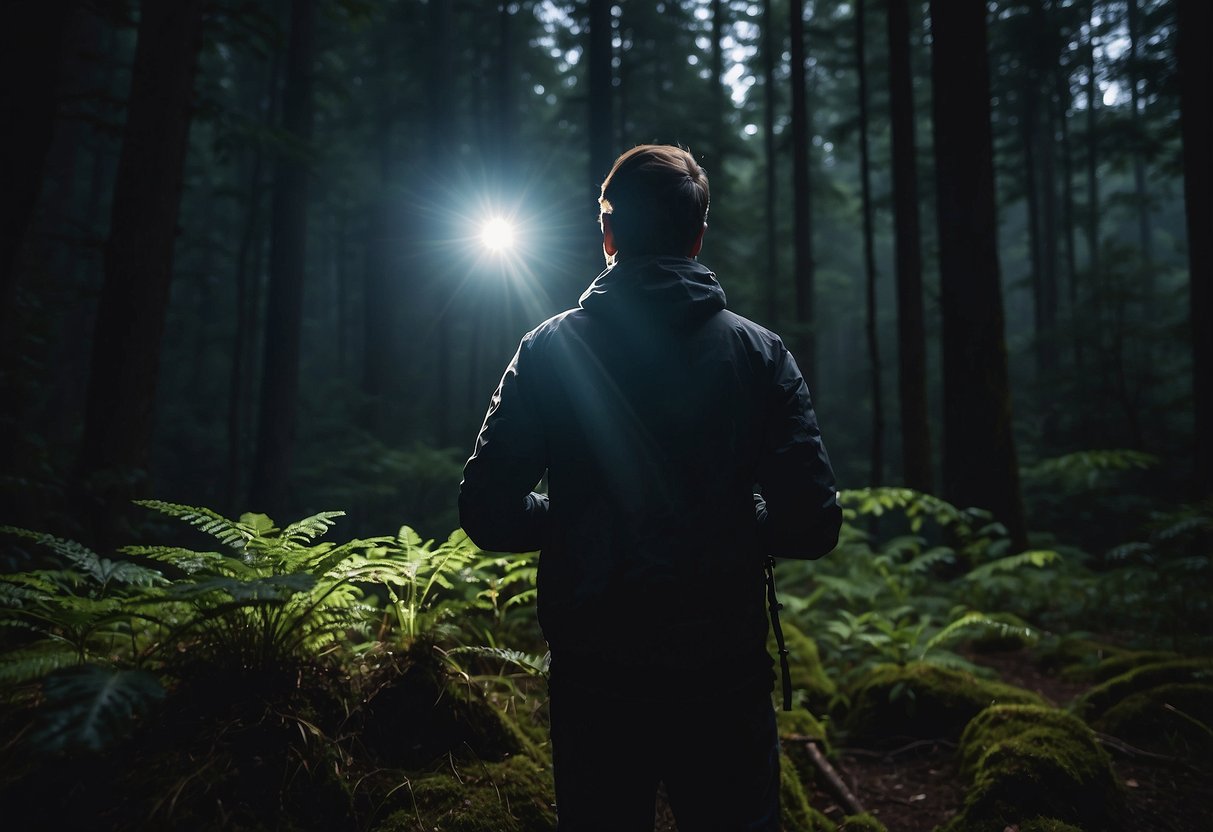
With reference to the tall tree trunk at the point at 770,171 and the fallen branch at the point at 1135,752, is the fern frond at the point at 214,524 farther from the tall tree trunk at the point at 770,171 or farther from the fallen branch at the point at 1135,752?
the tall tree trunk at the point at 770,171

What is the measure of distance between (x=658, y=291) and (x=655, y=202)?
1.00 feet

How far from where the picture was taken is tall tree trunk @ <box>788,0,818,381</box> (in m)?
15.0

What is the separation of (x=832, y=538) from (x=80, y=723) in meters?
1.98

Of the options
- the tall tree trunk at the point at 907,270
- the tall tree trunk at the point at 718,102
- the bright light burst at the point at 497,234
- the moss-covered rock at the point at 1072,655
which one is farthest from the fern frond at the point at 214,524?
the tall tree trunk at the point at 718,102

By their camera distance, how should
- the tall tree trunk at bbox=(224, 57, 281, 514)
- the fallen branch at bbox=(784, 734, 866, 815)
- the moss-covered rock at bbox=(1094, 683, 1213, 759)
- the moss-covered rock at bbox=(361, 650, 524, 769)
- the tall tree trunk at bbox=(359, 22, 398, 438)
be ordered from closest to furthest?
the moss-covered rock at bbox=(361, 650, 524, 769), the fallen branch at bbox=(784, 734, 866, 815), the moss-covered rock at bbox=(1094, 683, 1213, 759), the tall tree trunk at bbox=(224, 57, 281, 514), the tall tree trunk at bbox=(359, 22, 398, 438)

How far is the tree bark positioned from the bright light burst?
1233 centimetres

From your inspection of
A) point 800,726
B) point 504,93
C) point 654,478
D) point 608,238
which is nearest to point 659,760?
point 654,478

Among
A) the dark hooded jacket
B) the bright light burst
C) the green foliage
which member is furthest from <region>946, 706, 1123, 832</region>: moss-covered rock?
the bright light burst

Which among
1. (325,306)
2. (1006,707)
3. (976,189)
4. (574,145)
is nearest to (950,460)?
(976,189)

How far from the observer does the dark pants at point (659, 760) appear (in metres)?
1.71

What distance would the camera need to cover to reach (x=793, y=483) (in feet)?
5.84

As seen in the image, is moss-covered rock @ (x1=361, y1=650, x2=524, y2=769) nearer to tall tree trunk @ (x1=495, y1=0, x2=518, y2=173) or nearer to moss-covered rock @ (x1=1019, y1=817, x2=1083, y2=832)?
moss-covered rock @ (x1=1019, y1=817, x2=1083, y2=832)

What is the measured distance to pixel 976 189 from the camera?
733 centimetres

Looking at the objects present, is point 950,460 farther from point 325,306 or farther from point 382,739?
point 325,306
